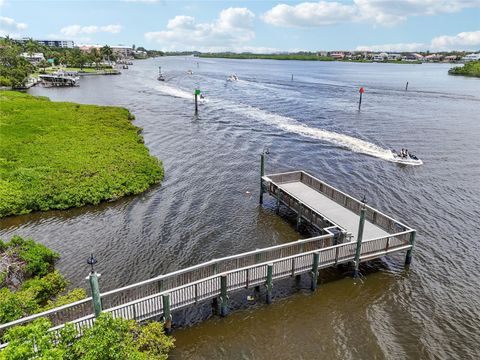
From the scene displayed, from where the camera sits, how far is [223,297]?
1738cm

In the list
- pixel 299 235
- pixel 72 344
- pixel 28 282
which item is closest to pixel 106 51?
pixel 299 235

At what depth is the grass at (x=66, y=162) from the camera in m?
28.6

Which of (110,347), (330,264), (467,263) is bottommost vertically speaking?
(467,263)

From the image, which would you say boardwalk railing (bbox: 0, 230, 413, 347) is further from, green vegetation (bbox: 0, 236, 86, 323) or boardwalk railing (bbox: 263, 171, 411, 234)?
green vegetation (bbox: 0, 236, 86, 323)

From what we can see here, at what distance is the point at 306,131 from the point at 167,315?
154 feet

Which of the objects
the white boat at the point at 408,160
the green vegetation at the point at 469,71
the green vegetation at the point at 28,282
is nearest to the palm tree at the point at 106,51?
the green vegetation at the point at 469,71

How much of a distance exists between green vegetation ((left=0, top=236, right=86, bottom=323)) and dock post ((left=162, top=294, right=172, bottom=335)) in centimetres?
462

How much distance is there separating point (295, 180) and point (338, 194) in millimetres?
4641

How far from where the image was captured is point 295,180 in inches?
1166

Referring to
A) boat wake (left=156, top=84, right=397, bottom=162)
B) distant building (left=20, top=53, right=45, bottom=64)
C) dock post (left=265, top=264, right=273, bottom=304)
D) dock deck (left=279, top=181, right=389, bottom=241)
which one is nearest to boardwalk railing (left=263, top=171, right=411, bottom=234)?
dock deck (left=279, top=181, right=389, bottom=241)

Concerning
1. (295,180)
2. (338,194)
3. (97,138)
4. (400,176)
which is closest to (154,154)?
(97,138)

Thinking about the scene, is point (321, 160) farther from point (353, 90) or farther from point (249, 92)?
point (353, 90)

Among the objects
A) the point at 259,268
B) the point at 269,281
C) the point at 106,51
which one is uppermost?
the point at 106,51

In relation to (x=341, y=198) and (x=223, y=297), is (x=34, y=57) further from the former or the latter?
(x=223, y=297)
